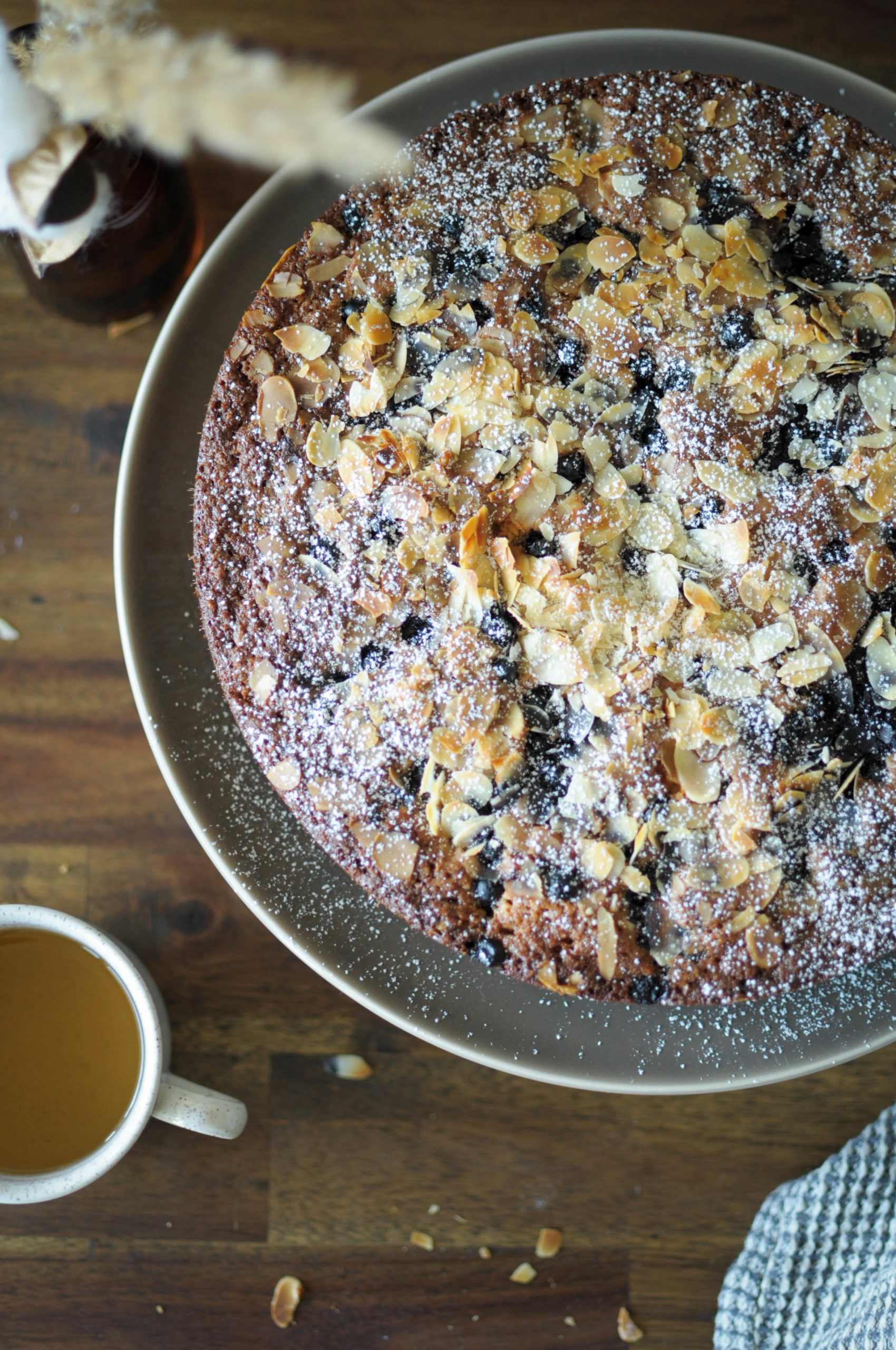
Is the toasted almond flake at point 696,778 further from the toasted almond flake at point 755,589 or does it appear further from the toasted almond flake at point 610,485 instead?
the toasted almond flake at point 610,485

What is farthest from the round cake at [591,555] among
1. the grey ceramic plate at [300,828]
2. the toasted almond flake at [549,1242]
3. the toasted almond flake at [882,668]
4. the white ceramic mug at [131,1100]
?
the toasted almond flake at [549,1242]

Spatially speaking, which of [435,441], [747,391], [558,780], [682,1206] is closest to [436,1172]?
[682,1206]

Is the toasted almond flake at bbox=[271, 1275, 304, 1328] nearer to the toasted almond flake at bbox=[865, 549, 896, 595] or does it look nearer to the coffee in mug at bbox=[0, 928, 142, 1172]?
the coffee in mug at bbox=[0, 928, 142, 1172]

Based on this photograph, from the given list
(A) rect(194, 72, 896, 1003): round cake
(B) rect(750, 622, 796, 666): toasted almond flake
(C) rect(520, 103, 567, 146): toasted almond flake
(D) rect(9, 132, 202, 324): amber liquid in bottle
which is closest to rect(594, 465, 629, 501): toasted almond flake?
(A) rect(194, 72, 896, 1003): round cake

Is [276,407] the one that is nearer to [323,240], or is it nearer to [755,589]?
[323,240]

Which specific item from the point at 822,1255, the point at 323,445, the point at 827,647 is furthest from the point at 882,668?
the point at 822,1255

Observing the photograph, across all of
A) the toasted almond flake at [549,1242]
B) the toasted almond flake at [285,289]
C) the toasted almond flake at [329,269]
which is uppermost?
the toasted almond flake at [329,269]
